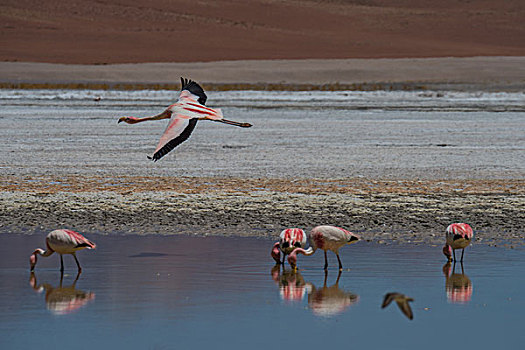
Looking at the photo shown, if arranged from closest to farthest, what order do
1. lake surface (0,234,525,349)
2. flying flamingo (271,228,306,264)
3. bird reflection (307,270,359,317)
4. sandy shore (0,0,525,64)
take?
lake surface (0,234,525,349) → bird reflection (307,270,359,317) → flying flamingo (271,228,306,264) → sandy shore (0,0,525,64)

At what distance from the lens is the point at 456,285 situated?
24.9ft

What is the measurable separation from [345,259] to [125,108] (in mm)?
21444

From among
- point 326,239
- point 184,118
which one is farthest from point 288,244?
point 184,118

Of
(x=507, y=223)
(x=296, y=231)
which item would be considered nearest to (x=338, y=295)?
(x=296, y=231)

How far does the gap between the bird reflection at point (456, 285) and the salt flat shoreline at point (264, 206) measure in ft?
4.33

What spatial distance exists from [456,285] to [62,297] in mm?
2912

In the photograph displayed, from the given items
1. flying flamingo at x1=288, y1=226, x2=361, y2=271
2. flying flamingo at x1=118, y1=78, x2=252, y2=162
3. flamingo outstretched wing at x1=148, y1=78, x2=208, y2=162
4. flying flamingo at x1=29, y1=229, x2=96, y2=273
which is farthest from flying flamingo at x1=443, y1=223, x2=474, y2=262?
flying flamingo at x1=29, y1=229, x2=96, y2=273

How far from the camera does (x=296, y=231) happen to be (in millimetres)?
8281

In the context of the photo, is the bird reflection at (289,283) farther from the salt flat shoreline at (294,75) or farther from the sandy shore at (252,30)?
the sandy shore at (252,30)

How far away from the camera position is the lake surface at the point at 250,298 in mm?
5969

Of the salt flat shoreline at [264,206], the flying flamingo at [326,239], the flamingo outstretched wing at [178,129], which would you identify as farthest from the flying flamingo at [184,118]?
the salt flat shoreline at [264,206]

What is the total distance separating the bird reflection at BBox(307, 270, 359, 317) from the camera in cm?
677

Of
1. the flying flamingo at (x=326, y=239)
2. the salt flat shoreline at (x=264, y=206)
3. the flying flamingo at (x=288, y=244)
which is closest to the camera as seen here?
the flying flamingo at (x=326, y=239)

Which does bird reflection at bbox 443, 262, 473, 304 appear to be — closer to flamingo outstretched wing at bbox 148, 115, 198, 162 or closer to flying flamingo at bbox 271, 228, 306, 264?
flying flamingo at bbox 271, 228, 306, 264
